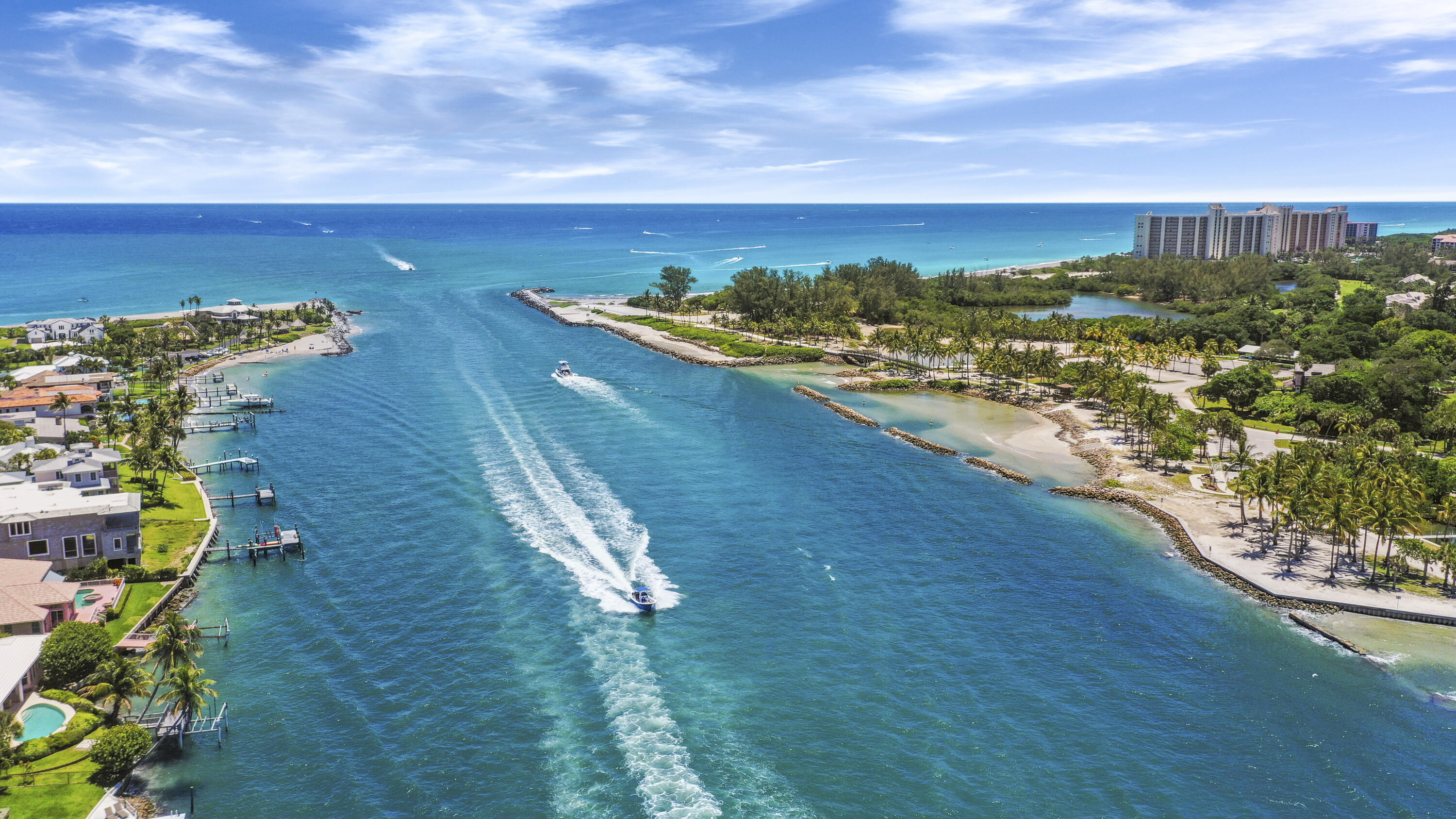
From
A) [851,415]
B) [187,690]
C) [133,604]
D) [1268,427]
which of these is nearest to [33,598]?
[133,604]

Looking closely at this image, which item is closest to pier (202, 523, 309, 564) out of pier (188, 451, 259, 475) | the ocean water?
the ocean water

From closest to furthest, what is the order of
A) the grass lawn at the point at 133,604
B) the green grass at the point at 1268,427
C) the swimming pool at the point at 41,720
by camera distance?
the swimming pool at the point at 41,720 → the grass lawn at the point at 133,604 → the green grass at the point at 1268,427

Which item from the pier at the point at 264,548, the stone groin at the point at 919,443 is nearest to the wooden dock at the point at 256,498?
the pier at the point at 264,548

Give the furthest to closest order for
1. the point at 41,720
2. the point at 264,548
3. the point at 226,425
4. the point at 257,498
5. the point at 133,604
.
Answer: the point at 226,425, the point at 257,498, the point at 264,548, the point at 133,604, the point at 41,720

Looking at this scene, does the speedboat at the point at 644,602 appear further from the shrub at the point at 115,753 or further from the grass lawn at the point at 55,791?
the grass lawn at the point at 55,791

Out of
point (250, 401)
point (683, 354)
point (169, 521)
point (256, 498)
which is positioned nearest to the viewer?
point (169, 521)

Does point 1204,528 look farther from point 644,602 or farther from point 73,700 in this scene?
point 73,700

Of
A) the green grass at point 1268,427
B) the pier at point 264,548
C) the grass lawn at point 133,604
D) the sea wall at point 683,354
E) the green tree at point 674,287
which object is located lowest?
the grass lawn at point 133,604
